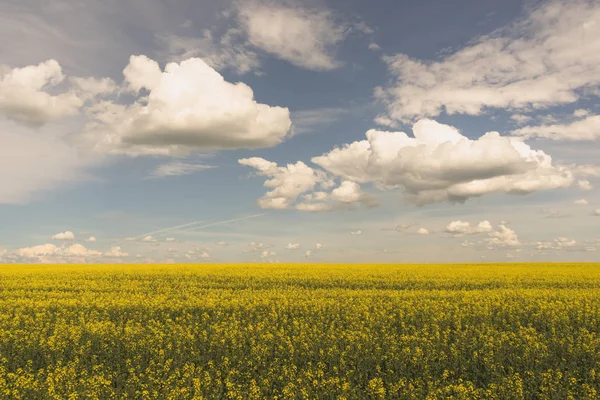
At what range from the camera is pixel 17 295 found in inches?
981

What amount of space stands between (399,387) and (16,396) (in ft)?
32.6

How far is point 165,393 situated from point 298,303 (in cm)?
909

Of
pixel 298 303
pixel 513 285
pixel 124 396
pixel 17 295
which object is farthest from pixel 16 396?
pixel 513 285

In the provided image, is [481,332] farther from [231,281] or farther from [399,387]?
[231,281]

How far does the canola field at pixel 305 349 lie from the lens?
406 inches

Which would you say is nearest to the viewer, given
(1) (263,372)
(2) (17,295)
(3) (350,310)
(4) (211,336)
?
(1) (263,372)

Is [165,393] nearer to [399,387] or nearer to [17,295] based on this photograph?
[399,387]

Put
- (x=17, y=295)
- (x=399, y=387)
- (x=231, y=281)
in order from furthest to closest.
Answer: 1. (x=231, y=281)
2. (x=17, y=295)
3. (x=399, y=387)

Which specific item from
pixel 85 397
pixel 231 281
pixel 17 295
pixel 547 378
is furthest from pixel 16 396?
pixel 231 281

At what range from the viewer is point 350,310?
17344mm

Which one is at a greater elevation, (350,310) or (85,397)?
(350,310)

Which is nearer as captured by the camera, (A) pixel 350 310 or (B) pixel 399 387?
(B) pixel 399 387

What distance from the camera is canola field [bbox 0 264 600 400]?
33.8 feet

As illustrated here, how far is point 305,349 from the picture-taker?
12.6 meters
